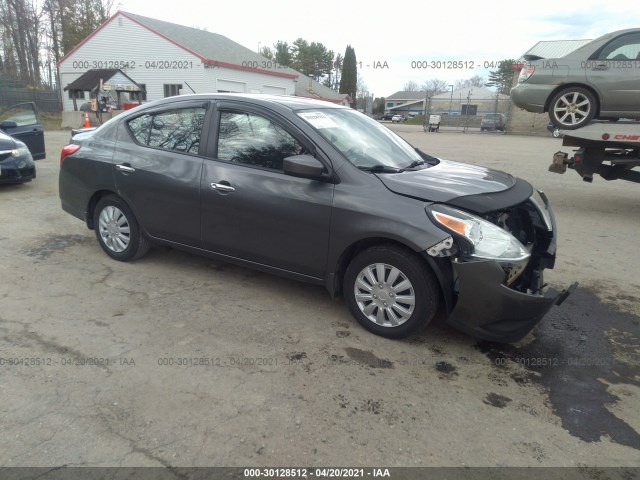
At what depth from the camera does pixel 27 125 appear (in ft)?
31.4

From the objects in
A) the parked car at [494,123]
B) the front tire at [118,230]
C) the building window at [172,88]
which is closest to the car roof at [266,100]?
the front tire at [118,230]

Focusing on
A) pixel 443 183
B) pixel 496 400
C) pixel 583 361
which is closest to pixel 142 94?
pixel 443 183

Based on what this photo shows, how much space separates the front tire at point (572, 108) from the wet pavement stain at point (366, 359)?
681 centimetres

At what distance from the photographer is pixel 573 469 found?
235 centimetres

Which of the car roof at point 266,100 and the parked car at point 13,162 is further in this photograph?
the parked car at point 13,162

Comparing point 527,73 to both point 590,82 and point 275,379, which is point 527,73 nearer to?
point 590,82

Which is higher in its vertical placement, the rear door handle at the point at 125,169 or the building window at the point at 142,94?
the building window at the point at 142,94

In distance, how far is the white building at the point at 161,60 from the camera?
31.7 metres

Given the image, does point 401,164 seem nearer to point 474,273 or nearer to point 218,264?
point 474,273

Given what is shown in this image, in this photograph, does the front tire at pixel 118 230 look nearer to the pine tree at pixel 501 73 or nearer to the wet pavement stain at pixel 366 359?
the wet pavement stain at pixel 366 359

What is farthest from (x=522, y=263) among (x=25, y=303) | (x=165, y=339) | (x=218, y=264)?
(x=25, y=303)

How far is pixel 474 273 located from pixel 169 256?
11.1 ft

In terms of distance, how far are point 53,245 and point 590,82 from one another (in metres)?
8.65

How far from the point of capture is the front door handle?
13.1 ft
